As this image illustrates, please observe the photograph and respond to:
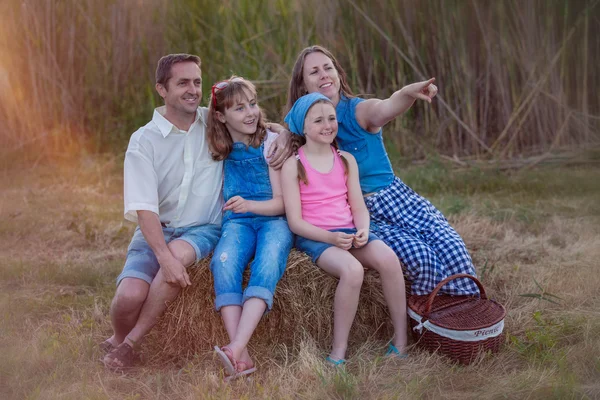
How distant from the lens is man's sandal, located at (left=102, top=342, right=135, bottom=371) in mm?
2807

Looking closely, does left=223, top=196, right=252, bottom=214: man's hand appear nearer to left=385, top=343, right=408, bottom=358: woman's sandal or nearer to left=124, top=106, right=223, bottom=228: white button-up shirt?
left=124, top=106, right=223, bottom=228: white button-up shirt

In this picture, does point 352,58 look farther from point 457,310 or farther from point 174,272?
point 174,272

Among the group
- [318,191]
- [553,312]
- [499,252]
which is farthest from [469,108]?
[318,191]

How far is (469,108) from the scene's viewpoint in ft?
20.8

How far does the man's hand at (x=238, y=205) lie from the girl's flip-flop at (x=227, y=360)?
2.03 ft

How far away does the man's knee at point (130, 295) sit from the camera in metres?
2.80

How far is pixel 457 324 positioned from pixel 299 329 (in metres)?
0.64

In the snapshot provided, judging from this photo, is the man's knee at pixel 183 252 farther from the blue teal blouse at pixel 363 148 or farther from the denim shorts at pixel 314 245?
the blue teal blouse at pixel 363 148

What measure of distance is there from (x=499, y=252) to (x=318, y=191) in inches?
70.2

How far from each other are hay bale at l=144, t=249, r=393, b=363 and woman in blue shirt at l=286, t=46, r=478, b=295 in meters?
0.24

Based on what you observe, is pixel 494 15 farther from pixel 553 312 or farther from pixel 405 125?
pixel 553 312

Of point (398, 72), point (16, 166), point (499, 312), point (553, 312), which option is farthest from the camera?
point (16, 166)

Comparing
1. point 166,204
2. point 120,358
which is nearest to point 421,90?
point 166,204

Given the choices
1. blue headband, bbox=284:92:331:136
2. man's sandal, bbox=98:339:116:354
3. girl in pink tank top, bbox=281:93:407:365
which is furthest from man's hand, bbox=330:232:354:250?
man's sandal, bbox=98:339:116:354
